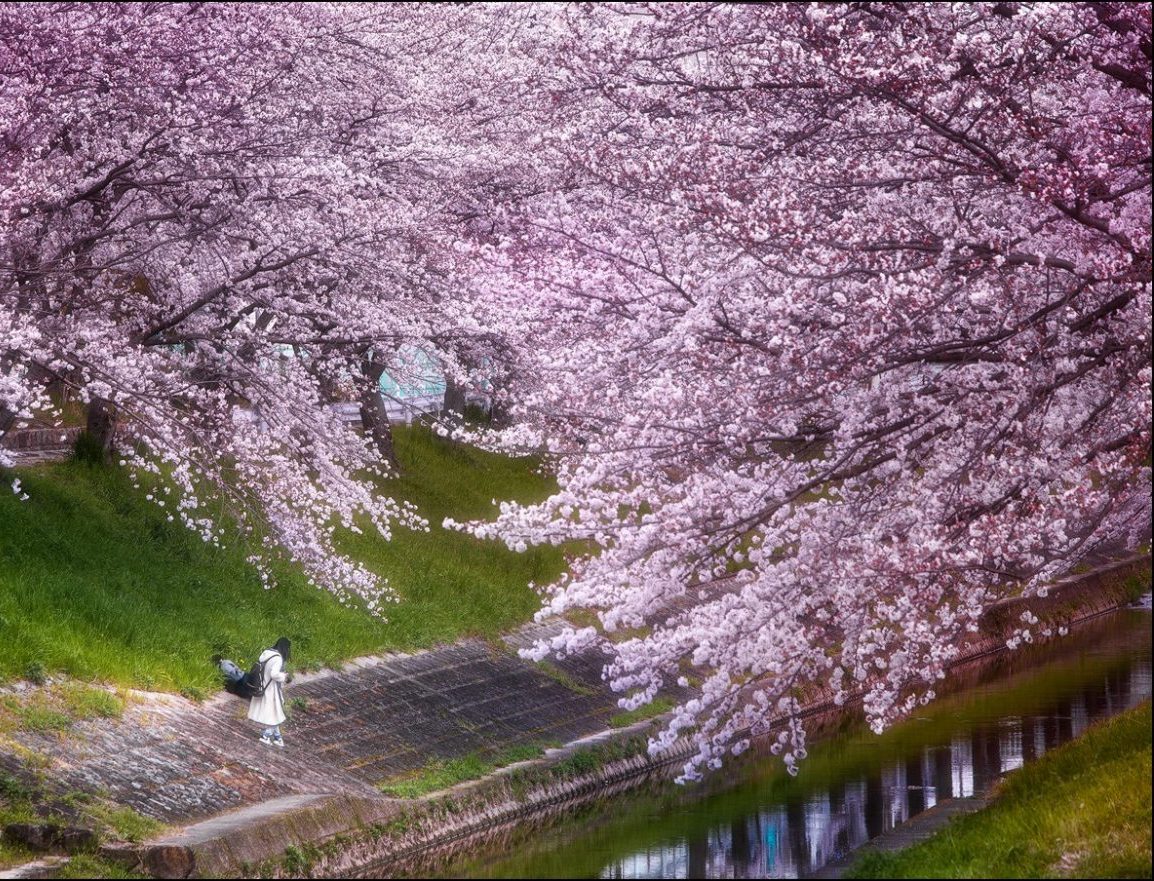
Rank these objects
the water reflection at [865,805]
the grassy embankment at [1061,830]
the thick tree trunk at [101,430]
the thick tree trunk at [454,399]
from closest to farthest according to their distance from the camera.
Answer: the grassy embankment at [1061,830] → the water reflection at [865,805] → the thick tree trunk at [101,430] → the thick tree trunk at [454,399]

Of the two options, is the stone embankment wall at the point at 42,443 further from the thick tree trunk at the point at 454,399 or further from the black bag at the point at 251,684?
the thick tree trunk at the point at 454,399

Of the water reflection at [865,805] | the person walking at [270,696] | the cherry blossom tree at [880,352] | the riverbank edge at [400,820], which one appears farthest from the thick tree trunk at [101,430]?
the cherry blossom tree at [880,352]

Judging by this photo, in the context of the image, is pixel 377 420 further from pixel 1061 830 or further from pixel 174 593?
pixel 1061 830

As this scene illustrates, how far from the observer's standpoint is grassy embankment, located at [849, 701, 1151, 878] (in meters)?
10.3

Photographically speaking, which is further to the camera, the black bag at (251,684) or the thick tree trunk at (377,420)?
the thick tree trunk at (377,420)

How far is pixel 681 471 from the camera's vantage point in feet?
40.7

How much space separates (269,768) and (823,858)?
5.73 meters

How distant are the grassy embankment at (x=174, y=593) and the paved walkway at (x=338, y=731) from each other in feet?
1.81

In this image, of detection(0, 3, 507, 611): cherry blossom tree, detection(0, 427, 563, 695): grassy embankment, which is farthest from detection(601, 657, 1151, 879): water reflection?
detection(0, 3, 507, 611): cherry blossom tree

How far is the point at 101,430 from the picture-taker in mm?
22031

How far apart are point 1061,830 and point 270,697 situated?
9164 millimetres

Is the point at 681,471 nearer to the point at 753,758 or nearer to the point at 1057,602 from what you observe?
the point at 753,758

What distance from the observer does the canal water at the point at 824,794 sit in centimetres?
1521

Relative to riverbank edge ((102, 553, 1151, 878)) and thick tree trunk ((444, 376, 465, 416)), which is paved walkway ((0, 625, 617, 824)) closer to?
riverbank edge ((102, 553, 1151, 878))
